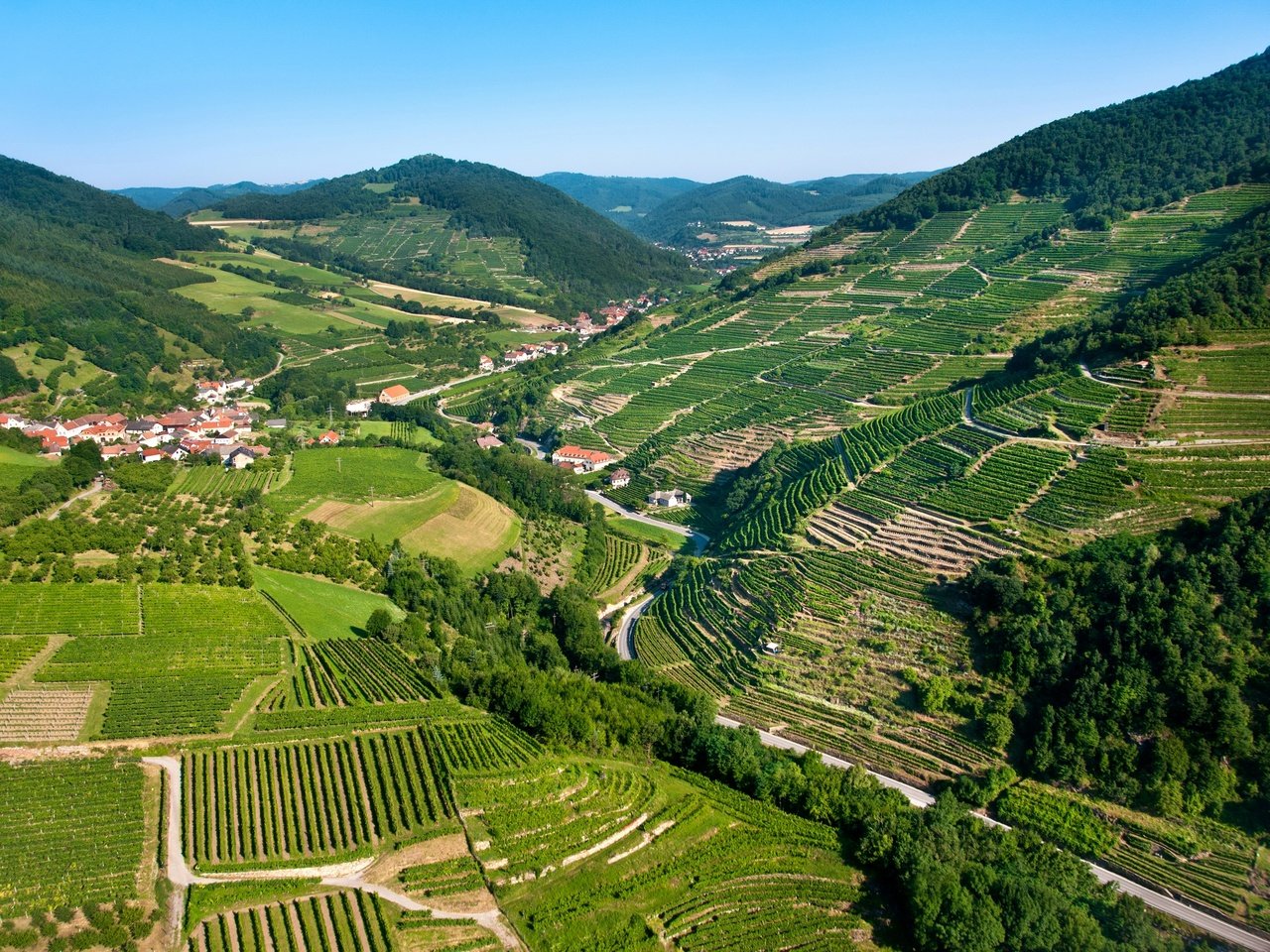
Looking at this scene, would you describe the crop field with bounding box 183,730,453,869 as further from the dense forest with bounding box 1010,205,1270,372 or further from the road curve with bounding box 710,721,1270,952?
the dense forest with bounding box 1010,205,1270,372

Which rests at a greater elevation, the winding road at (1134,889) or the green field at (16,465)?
the green field at (16,465)

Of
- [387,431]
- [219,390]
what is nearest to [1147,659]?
[387,431]

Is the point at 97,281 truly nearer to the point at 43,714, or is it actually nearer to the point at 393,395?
the point at 393,395

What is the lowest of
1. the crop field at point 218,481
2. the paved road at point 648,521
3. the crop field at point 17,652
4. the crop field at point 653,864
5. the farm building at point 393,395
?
the crop field at point 653,864

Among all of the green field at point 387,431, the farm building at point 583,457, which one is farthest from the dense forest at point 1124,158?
the green field at point 387,431

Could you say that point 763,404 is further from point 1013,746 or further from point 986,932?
point 986,932

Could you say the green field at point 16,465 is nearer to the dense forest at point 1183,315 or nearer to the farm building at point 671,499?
the farm building at point 671,499

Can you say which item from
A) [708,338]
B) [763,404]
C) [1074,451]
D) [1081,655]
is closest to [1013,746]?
[1081,655]
